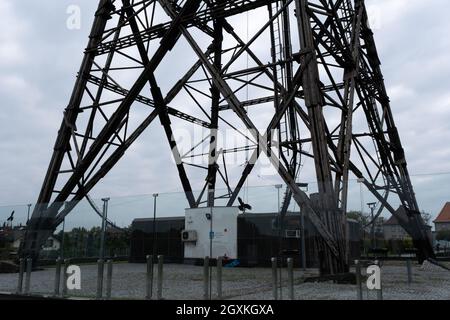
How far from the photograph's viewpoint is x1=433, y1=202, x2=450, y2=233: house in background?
10.9 metres

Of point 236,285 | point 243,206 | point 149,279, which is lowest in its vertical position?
point 236,285

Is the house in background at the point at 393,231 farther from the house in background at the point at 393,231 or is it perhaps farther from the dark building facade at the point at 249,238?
the dark building facade at the point at 249,238

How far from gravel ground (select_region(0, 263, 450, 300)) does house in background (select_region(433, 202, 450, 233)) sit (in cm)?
150

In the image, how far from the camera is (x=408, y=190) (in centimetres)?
1677

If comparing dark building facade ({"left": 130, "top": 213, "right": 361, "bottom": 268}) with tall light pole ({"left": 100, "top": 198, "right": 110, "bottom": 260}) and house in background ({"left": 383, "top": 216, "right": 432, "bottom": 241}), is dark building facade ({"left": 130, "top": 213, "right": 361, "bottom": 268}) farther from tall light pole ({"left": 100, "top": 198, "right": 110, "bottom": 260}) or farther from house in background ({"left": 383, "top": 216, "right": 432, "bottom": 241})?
tall light pole ({"left": 100, "top": 198, "right": 110, "bottom": 260})

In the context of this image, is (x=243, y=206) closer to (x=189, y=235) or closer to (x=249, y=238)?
(x=189, y=235)

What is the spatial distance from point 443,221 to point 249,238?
5968 millimetres

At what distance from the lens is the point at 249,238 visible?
14.3m

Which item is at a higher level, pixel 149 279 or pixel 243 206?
pixel 243 206

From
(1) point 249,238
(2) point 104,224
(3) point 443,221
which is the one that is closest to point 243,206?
(1) point 249,238

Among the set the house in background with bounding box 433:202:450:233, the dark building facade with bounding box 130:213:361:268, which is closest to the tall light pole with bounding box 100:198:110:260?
the dark building facade with bounding box 130:213:361:268

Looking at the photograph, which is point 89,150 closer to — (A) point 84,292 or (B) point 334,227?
(A) point 84,292

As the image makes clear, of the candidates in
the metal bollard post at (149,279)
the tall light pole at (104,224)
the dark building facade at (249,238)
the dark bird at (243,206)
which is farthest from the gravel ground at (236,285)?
the dark bird at (243,206)
